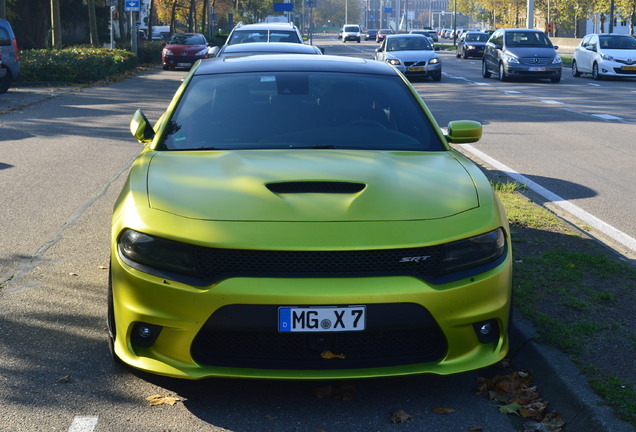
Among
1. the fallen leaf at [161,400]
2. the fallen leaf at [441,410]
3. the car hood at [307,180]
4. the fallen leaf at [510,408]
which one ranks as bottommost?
the fallen leaf at [441,410]

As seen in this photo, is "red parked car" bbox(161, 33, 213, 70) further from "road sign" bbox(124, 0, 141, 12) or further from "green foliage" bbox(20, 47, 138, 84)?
"green foliage" bbox(20, 47, 138, 84)

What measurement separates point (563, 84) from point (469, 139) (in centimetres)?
2564

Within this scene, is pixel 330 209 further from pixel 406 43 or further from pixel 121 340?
pixel 406 43

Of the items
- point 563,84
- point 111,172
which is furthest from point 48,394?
point 563,84

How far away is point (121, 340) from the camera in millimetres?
4105

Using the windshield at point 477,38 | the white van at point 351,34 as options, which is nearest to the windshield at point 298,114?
the windshield at point 477,38

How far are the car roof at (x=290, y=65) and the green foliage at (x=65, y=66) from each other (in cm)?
2261

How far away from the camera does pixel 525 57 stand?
98.6 ft

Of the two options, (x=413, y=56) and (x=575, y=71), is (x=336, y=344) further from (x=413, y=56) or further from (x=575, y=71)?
(x=575, y=71)

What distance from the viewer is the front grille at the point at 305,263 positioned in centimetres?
387

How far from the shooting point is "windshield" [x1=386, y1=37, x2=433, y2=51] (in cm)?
3130

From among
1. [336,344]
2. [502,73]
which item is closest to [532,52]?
[502,73]

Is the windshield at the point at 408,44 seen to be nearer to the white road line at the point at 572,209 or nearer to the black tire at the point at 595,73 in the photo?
the black tire at the point at 595,73

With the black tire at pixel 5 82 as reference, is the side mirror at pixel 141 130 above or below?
above
